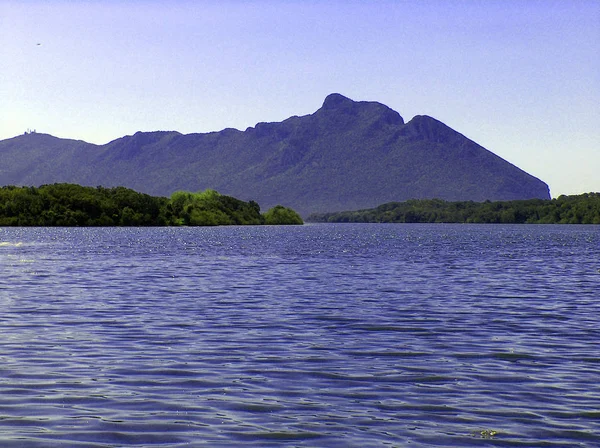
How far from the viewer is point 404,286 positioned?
144 feet

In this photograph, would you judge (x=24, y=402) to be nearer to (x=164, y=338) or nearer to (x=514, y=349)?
(x=164, y=338)

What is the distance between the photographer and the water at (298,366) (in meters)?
14.2

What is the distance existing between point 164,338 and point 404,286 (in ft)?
71.2

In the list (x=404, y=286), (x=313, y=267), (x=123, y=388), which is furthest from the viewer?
(x=313, y=267)

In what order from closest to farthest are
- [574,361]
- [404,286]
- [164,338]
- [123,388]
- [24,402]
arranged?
[24,402], [123,388], [574,361], [164,338], [404,286]

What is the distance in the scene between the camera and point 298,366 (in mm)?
19812

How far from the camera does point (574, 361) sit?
20.8 m

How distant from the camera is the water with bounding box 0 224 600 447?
1420 cm

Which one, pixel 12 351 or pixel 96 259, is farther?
pixel 96 259

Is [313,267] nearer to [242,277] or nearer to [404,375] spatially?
[242,277]

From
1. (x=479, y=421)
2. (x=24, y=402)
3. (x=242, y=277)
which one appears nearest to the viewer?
(x=479, y=421)

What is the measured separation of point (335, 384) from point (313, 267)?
44376 millimetres

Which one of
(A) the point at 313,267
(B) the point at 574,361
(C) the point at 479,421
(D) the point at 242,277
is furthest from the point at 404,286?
(C) the point at 479,421

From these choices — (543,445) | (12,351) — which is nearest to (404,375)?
(543,445)
